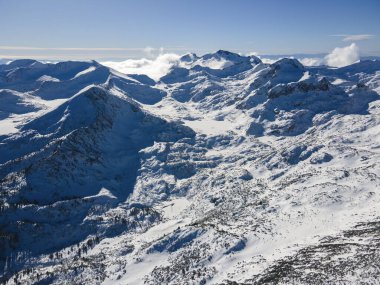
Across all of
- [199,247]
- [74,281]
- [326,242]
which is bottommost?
[74,281]

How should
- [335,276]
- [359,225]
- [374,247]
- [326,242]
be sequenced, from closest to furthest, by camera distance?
[335,276] → [374,247] → [326,242] → [359,225]

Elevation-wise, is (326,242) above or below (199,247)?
above

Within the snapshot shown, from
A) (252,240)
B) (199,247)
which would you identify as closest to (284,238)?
(252,240)

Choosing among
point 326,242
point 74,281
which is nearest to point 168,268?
point 74,281

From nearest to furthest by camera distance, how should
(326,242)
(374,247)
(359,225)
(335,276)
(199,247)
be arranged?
(335,276)
(374,247)
(326,242)
(359,225)
(199,247)

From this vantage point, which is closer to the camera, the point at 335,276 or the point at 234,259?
the point at 335,276

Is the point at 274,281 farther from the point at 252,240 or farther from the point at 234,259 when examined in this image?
the point at 252,240

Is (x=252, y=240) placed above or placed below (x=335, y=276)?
below

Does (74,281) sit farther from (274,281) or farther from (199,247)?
(274,281)

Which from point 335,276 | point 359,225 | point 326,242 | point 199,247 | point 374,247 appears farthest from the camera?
point 199,247
